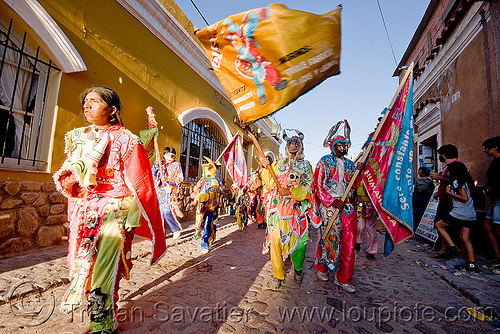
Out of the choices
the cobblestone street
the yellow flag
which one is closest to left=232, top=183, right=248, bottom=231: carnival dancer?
the cobblestone street

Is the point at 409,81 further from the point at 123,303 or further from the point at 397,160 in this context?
the point at 123,303

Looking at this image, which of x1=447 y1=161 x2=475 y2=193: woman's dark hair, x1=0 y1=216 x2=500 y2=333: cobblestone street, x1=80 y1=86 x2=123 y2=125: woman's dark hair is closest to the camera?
x1=80 y1=86 x2=123 y2=125: woman's dark hair

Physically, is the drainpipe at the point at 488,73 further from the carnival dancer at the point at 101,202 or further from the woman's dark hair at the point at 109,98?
the woman's dark hair at the point at 109,98

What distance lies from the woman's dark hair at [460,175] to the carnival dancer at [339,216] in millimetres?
1957

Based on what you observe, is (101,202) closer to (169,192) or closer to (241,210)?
(169,192)

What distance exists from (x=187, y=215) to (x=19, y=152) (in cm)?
463

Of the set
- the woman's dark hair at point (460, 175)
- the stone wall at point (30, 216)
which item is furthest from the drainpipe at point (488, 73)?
the stone wall at point (30, 216)

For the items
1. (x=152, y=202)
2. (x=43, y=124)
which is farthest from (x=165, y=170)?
(x=152, y=202)

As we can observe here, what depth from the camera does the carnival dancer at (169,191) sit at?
217 inches

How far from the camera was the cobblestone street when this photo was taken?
2.21 metres

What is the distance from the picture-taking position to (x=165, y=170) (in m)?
5.74

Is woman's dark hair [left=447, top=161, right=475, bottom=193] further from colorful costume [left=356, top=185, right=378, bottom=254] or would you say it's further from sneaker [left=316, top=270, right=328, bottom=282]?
sneaker [left=316, top=270, right=328, bottom=282]

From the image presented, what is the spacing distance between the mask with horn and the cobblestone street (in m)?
1.92

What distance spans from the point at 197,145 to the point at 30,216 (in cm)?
563
